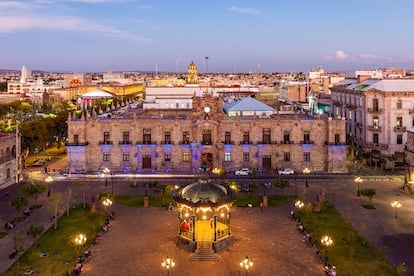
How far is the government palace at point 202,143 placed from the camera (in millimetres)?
73750

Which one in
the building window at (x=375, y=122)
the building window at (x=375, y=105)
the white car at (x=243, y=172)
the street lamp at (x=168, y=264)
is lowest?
the street lamp at (x=168, y=264)

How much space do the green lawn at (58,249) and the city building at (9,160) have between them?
1978 cm

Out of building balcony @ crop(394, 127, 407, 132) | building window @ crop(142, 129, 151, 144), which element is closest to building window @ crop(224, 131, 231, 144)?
building window @ crop(142, 129, 151, 144)

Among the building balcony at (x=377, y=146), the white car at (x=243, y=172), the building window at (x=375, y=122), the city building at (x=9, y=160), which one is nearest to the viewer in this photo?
the city building at (x=9, y=160)

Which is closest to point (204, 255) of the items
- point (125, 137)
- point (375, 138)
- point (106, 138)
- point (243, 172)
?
point (243, 172)

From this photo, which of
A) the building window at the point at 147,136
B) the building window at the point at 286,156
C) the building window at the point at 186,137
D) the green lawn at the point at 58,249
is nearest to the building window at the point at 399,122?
the building window at the point at 286,156

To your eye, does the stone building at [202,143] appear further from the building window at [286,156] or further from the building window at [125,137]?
the building window at [286,156]

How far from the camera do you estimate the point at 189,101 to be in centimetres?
10731

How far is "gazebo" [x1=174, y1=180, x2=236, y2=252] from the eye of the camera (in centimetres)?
4009

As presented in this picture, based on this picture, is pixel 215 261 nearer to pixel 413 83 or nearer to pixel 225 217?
pixel 225 217

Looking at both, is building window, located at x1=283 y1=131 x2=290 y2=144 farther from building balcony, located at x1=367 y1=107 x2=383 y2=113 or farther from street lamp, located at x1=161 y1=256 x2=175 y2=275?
street lamp, located at x1=161 y1=256 x2=175 y2=275

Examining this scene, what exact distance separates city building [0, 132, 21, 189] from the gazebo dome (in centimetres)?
3300

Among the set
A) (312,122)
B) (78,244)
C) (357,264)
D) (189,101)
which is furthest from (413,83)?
(78,244)

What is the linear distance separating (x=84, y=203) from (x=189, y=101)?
5706 centimetres
